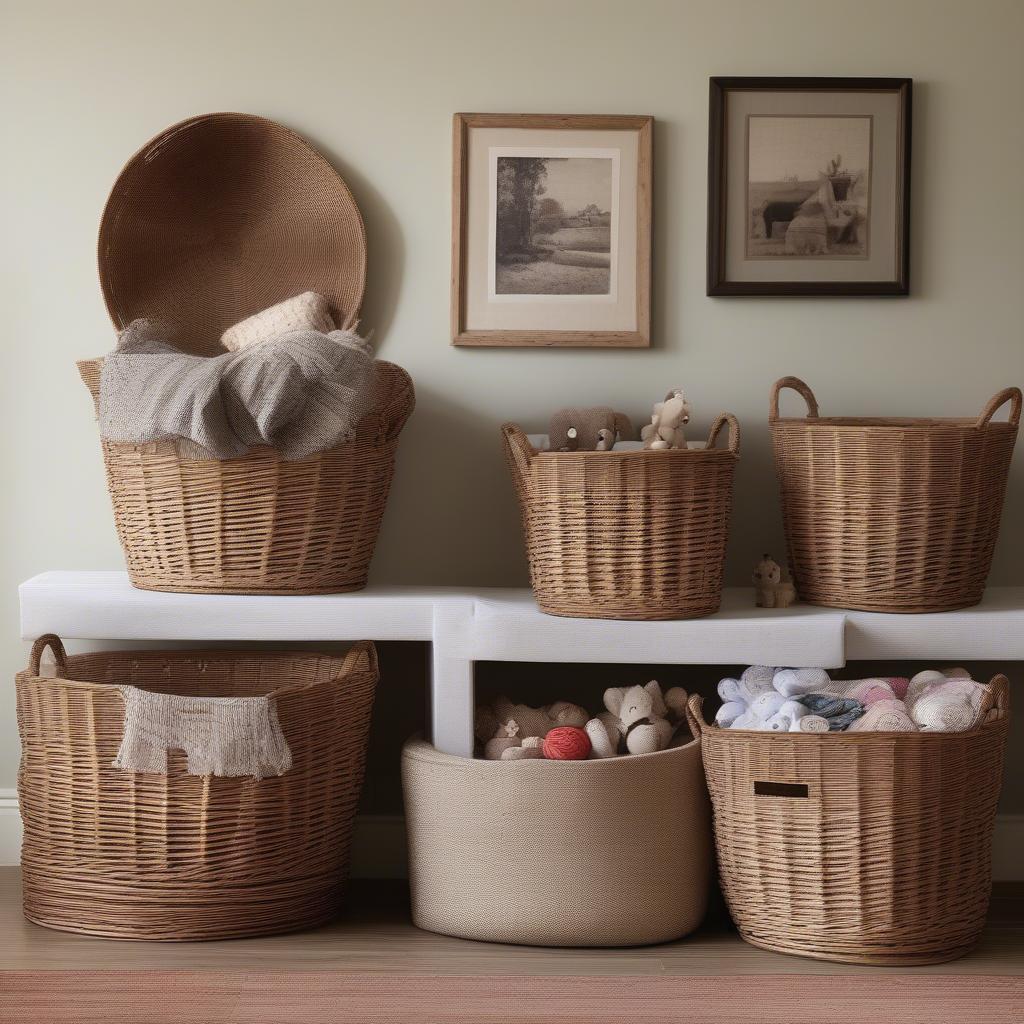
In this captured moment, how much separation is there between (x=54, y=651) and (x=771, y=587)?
1.29m


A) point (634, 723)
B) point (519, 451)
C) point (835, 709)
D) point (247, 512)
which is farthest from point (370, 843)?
point (835, 709)

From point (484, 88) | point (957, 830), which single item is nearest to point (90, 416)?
point (484, 88)

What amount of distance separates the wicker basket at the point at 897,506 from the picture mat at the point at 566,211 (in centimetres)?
49

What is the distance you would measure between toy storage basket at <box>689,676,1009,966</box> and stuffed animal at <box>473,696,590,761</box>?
281 mm

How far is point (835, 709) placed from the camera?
1920mm

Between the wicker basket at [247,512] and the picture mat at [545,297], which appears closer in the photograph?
the wicker basket at [247,512]

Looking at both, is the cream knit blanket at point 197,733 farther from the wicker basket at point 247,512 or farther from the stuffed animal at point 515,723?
the stuffed animal at point 515,723

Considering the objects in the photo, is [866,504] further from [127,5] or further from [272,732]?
[127,5]

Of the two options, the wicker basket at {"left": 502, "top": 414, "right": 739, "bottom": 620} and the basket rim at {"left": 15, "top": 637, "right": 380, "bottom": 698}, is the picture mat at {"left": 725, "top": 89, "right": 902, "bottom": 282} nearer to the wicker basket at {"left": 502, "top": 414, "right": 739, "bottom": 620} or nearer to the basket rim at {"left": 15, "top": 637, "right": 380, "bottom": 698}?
the wicker basket at {"left": 502, "top": 414, "right": 739, "bottom": 620}

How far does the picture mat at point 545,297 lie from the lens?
235cm

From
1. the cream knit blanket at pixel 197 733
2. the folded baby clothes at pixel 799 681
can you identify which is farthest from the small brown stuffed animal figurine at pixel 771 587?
the cream knit blanket at pixel 197 733

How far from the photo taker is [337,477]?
2.08 meters

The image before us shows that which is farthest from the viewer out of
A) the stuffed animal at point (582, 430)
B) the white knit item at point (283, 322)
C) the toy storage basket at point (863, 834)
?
the white knit item at point (283, 322)

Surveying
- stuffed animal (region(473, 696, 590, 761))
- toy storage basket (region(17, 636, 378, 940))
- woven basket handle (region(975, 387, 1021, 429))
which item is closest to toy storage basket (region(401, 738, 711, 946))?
stuffed animal (region(473, 696, 590, 761))
